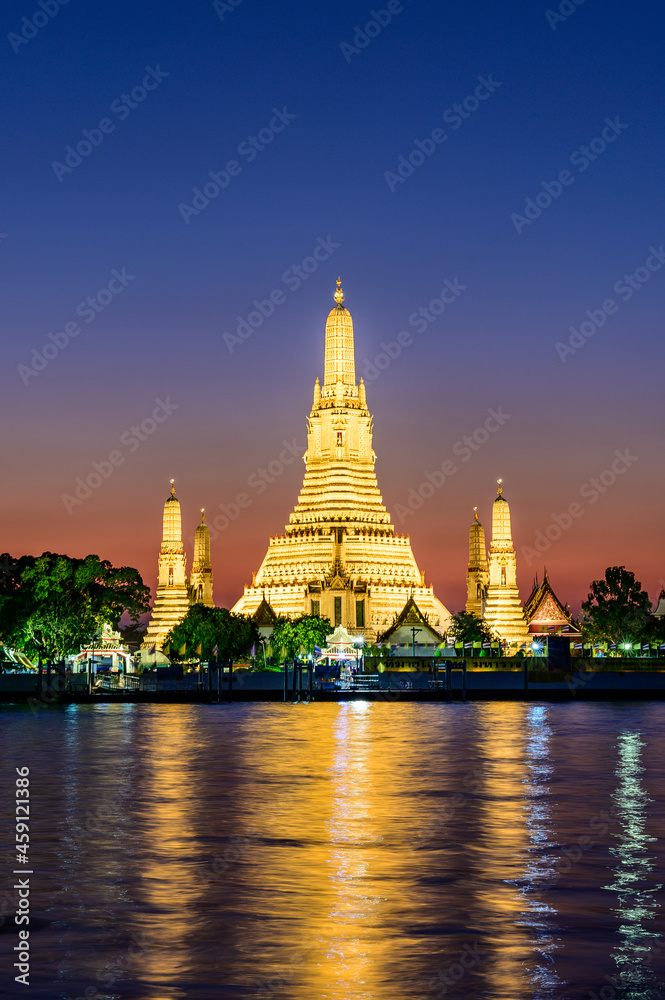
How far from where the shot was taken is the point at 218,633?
358 ft

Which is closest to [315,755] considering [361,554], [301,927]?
[301,927]

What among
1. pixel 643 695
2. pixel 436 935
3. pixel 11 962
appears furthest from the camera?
pixel 643 695

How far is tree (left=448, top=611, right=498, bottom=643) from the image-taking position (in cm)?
12725

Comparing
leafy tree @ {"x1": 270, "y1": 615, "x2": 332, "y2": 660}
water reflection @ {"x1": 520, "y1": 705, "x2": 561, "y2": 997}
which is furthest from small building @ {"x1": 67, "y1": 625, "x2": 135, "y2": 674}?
water reflection @ {"x1": 520, "y1": 705, "x2": 561, "y2": 997}

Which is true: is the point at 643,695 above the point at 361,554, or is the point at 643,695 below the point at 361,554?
below

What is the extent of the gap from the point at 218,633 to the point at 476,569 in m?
50.6

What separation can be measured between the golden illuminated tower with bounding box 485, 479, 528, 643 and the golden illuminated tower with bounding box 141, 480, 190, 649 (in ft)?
Answer: 96.9

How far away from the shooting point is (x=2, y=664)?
105m

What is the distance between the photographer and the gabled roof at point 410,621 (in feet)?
398

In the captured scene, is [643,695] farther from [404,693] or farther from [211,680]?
[211,680]

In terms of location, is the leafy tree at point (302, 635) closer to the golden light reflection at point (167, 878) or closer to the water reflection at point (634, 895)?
the golden light reflection at point (167, 878)

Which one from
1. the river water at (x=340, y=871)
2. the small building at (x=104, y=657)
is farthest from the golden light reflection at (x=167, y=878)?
the small building at (x=104, y=657)

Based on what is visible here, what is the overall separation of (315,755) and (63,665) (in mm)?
42899

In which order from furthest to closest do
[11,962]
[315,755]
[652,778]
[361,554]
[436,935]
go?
[361,554]
[315,755]
[652,778]
[436,935]
[11,962]
